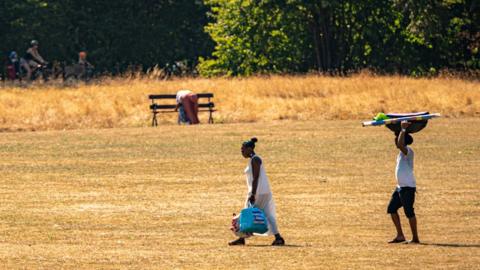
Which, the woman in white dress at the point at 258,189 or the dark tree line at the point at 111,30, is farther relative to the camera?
the dark tree line at the point at 111,30

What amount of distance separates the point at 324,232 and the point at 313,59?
2006 inches

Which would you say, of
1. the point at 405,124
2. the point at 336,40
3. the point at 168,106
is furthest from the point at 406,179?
the point at 336,40

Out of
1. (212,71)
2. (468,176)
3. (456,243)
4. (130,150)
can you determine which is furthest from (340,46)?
(456,243)

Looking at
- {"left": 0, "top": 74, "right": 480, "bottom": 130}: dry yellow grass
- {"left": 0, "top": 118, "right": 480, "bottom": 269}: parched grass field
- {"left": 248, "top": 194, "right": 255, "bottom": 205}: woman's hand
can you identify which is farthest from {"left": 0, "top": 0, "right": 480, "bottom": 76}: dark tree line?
{"left": 248, "top": 194, "right": 255, "bottom": 205}: woman's hand

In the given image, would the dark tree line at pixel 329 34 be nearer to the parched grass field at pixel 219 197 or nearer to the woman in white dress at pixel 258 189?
the parched grass field at pixel 219 197

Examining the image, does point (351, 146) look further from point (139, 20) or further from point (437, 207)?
point (139, 20)

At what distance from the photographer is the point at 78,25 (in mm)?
82312

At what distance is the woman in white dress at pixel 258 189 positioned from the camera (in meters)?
17.8

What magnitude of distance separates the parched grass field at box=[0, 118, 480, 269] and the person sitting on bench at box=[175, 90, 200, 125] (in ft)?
3.69

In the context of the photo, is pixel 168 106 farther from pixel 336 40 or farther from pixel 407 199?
pixel 336 40

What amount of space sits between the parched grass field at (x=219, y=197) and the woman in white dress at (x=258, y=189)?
23cm

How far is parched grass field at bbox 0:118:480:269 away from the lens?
17.1 meters

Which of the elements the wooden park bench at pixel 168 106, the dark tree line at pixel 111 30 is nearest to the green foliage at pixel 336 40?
the dark tree line at pixel 111 30

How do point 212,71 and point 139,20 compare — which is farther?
→ point 139,20
